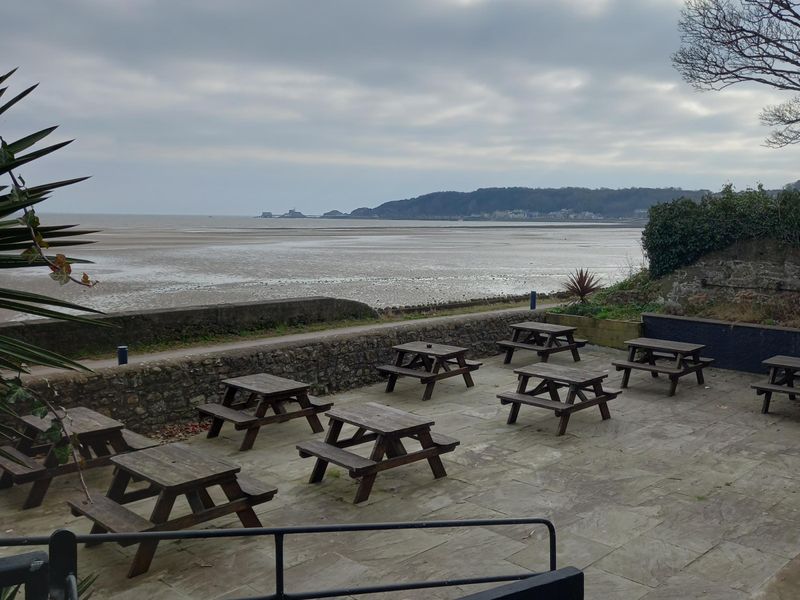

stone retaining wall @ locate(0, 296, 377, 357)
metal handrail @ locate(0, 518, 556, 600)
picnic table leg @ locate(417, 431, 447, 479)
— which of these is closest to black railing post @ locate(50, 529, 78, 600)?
metal handrail @ locate(0, 518, 556, 600)

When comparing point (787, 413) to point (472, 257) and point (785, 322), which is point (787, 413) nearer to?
point (785, 322)

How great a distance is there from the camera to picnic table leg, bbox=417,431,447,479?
6.04 metres

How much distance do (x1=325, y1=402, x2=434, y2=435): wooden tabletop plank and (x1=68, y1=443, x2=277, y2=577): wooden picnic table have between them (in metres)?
1.18

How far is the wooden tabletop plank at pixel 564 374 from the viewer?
7629mm

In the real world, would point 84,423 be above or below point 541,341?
above

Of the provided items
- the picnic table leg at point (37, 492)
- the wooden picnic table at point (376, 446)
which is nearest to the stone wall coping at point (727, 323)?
the wooden picnic table at point (376, 446)

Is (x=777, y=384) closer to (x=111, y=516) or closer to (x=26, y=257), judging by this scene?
(x=111, y=516)

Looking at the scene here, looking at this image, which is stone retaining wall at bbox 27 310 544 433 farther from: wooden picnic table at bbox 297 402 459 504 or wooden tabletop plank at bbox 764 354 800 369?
wooden tabletop plank at bbox 764 354 800 369

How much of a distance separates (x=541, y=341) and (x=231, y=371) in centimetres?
541

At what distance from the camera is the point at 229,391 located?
7.61 meters

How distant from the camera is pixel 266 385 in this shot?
7309 mm

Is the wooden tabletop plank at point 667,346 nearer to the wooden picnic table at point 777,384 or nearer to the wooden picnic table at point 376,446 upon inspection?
the wooden picnic table at point 777,384

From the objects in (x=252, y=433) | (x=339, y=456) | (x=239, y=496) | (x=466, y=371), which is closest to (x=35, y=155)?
(x=239, y=496)

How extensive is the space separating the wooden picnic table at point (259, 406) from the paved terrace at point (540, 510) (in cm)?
22
